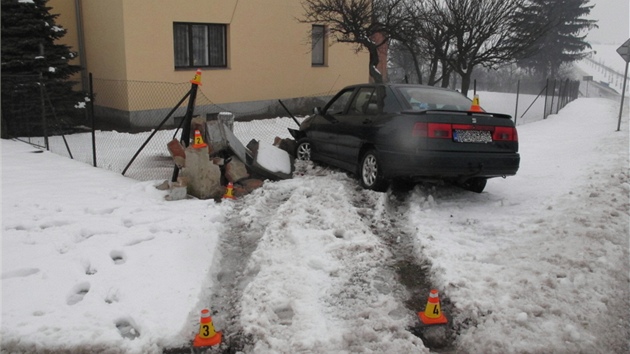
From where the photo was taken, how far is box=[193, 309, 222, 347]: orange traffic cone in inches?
130

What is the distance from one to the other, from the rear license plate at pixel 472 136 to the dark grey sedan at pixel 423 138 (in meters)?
0.01

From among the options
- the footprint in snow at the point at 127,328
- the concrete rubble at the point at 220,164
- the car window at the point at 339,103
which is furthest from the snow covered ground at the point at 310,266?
the car window at the point at 339,103

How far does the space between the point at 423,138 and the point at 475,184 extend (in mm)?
1625

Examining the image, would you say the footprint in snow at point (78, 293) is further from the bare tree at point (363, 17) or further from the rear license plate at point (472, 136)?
the bare tree at point (363, 17)

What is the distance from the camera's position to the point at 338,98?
8195 mm

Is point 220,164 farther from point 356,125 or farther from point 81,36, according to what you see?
point 81,36

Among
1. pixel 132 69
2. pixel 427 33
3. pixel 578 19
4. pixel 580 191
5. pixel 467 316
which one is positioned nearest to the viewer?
pixel 467 316

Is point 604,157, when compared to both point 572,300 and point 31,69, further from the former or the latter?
→ point 31,69

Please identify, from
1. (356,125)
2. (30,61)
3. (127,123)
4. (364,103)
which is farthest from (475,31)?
(30,61)

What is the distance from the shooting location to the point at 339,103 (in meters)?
8.16

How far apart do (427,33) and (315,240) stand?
11.7 m

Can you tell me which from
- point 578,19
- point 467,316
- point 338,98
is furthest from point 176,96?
point 578,19

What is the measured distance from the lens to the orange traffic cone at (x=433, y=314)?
3.54 meters

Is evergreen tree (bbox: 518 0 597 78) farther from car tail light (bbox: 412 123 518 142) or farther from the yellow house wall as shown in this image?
car tail light (bbox: 412 123 518 142)
